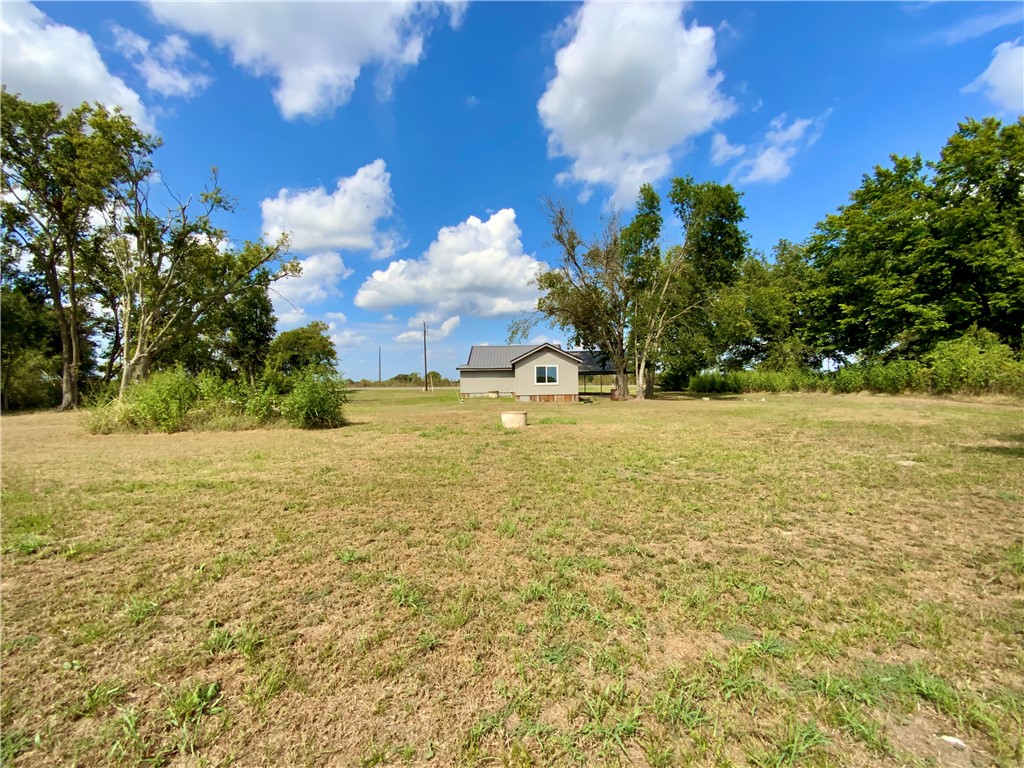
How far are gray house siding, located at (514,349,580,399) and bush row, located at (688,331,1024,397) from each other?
43.7 ft

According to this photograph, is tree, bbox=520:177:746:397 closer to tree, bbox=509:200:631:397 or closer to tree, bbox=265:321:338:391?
tree, bbox=509:200:631:397

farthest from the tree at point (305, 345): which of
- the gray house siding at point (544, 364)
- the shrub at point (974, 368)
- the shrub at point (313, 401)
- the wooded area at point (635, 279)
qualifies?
the shrub at point (974, 368)

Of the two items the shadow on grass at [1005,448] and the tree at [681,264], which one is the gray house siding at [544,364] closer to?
the tree at [681,264]

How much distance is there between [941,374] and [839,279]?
11.2 m

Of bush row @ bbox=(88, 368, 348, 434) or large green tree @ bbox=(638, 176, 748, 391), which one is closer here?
bush row @ bbox=(88, 368, 348, 434)

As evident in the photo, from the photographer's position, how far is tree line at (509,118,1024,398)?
794 inches

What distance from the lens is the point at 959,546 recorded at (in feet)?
11.4

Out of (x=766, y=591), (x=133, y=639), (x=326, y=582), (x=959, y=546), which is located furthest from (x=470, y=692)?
(x=959, y=546)

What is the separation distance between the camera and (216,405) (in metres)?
11.9

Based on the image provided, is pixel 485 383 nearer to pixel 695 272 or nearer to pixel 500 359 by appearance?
pixel 500 359

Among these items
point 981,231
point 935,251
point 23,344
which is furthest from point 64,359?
point 981,231

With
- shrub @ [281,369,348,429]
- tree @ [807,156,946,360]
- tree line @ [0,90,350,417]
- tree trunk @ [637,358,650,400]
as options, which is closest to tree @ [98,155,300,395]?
tree line @ [0,90,350,417]

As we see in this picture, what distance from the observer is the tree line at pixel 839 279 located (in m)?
20.2

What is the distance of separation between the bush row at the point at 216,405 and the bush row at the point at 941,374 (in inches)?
823
